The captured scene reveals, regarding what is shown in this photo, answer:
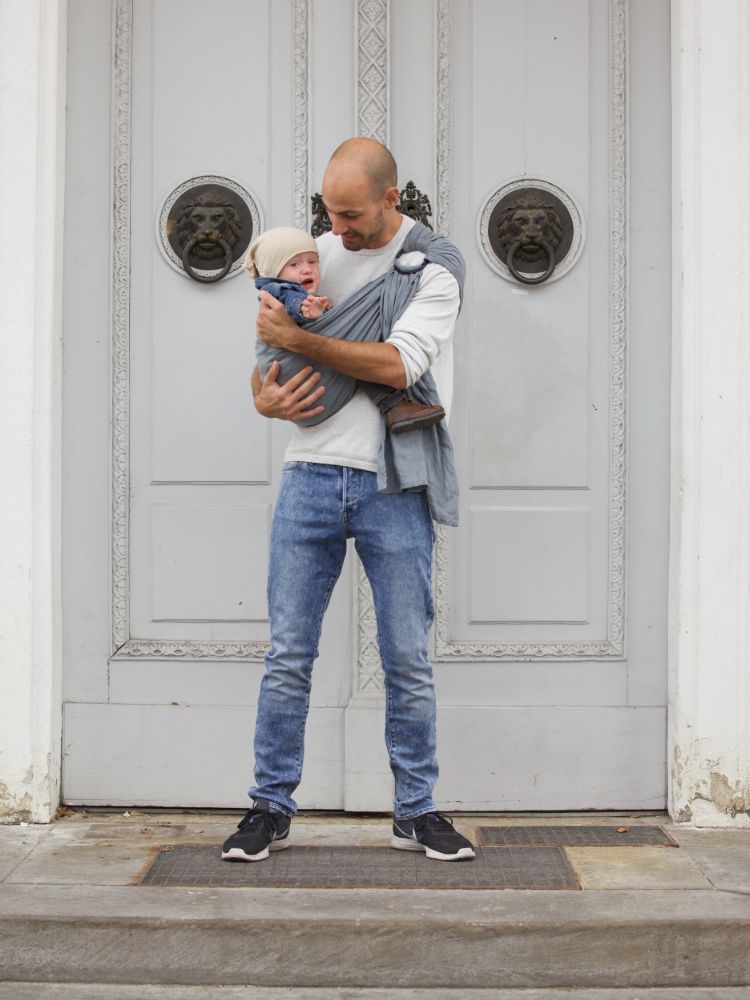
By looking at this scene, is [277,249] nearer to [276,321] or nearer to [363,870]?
[276,321]

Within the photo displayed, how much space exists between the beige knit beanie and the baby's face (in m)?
0.01

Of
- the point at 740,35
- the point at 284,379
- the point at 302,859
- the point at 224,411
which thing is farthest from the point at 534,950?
the point at 740,35

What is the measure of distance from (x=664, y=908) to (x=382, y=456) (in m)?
1.37

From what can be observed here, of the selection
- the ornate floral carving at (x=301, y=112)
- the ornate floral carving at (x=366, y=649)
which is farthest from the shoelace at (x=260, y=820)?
the ornate floral carving at (x=301, y=112)

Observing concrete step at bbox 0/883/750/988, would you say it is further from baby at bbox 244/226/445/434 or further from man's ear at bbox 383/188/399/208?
man's ear at bbox 383/188/399/208

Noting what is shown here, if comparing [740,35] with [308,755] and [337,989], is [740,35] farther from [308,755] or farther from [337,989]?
[337,989]

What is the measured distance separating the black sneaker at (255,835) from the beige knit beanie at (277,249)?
146 centimetres

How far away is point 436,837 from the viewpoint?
355 cm

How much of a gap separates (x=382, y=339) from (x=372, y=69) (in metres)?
1.16

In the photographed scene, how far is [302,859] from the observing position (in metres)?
3.60

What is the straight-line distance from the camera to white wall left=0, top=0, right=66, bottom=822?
392 centimetres

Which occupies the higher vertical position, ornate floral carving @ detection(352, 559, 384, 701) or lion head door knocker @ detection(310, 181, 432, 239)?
lion head door knocker @ detection(310, 181, 432, 239)

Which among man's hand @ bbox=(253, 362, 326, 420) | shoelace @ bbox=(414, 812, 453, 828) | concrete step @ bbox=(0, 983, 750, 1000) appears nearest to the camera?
concrete step @ bbox=(0, 983, 750, 1000)

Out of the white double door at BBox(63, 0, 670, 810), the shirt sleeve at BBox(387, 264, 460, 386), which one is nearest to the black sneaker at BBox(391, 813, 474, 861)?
the white double door at BBox(63, 0, 670, 810)
